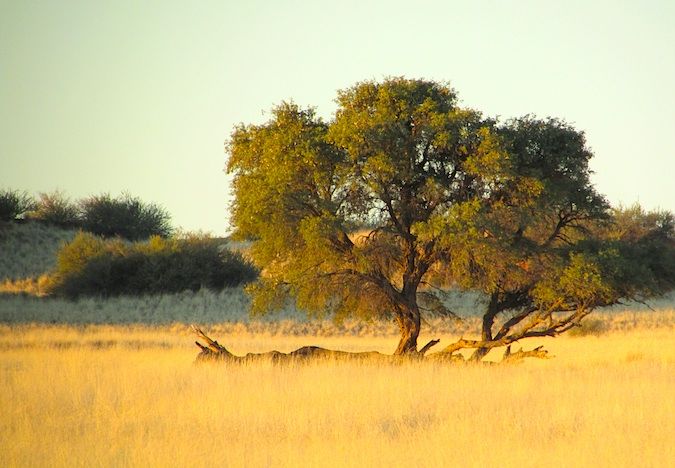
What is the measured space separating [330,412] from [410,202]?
1004 cm

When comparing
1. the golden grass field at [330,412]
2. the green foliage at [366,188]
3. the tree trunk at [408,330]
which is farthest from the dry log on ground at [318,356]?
the green foliage at [366,188]

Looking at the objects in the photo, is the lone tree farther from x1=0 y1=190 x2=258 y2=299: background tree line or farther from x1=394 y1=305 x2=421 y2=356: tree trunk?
x1=0 y1=190 x2=258 y2=299: background tree line

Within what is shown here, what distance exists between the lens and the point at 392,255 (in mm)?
26547

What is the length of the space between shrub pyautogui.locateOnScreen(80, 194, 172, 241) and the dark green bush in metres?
14.8

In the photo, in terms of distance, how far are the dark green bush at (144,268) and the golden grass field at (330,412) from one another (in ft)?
89.8

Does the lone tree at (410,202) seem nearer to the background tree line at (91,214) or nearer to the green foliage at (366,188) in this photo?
the green foliage at (366,188)

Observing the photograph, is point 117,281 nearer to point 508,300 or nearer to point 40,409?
point 508,300

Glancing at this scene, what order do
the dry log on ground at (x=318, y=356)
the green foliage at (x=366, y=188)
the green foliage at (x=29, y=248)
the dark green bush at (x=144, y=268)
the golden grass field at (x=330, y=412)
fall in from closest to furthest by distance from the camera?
the golden grass field at (x=330, y=412) → the green foliage at (x=366, y=188) → the dry log on ground at (x=318, y=356) → the dark green bush at (x=144, y=268) → the green foliage at (x=29, y=248)

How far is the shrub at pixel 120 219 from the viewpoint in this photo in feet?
253

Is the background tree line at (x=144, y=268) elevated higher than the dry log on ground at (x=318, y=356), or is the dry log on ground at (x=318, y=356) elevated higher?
the background tree line at (x=144, y=268)

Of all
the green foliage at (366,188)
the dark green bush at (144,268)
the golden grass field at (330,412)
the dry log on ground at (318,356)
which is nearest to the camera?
the golden grass field at (330,412)

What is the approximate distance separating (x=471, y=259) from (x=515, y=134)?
12.1ft

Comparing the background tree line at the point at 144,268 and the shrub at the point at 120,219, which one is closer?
the background tree line at the point at 144,268

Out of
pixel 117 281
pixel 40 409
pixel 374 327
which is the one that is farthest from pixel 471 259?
pixel 117 281
